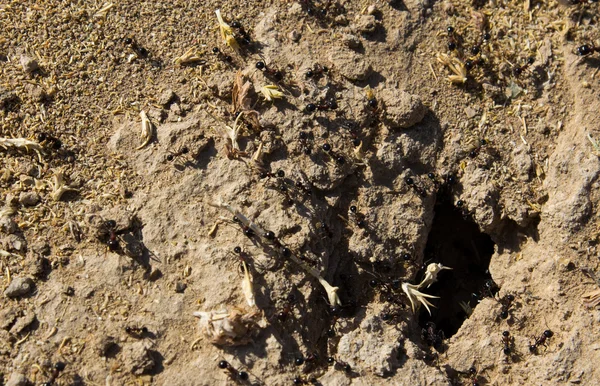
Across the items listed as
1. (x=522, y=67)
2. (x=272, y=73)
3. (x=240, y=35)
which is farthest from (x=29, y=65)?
(x=522, y=67)

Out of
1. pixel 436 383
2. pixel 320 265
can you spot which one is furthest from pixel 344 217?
pixel 436 383

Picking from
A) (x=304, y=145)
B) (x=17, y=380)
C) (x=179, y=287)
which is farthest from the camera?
(x=304, y=145)

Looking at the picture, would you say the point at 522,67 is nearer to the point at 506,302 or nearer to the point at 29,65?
the point at 506,302

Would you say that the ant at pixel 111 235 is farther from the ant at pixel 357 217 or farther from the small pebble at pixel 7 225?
the ant at pixel 357 217

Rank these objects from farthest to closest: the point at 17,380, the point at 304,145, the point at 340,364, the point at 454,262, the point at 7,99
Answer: the point at 454,262, the point at 304,145, the point at 7,99, the point at 340,364, the point at 17,380

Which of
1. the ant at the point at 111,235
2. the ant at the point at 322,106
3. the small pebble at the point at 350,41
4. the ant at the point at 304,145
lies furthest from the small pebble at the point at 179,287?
the small pebble at the point at 350,41

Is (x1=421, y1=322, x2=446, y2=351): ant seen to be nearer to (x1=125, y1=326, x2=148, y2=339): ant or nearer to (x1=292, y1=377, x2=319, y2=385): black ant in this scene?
(x1=292, y1=377, x2=319, y2=385): black ant

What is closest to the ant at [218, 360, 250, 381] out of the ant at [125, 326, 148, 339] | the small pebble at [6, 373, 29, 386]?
the ant at [125, 326, 148, 339]
